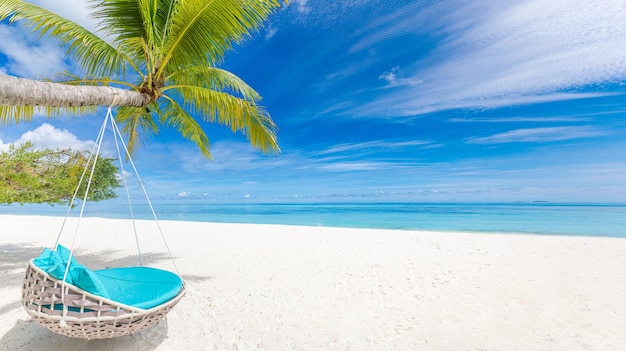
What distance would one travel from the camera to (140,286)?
A: 2521 mm

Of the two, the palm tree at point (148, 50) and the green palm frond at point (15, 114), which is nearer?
the palm tree at point (148, 50)

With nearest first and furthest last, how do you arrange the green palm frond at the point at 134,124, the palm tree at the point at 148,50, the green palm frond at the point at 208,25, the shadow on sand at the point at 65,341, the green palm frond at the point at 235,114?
the shadow on sand at the point at 65,341 < the palm tree at the point at 148,50 < the green palm frond at the point at 208,25 < the green palm frond at the point at 235,114 < the green palm frond at the point at 134,124

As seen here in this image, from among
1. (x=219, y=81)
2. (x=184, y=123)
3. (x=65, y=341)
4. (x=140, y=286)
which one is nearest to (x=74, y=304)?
(x=140, y=286)

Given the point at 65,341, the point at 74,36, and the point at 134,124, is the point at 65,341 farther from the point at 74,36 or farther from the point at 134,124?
the point at 134,124

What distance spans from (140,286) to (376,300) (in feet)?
8.78

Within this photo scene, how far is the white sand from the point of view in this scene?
258 cm

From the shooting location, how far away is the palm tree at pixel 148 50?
124 inches

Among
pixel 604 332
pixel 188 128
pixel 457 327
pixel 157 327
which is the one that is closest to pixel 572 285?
pixel 604 332

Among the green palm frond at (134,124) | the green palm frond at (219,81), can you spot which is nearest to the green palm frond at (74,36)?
the green palm frond at (219,81)

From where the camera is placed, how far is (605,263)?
521 centimetres

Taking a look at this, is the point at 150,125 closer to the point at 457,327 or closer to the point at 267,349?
the point at 267,349

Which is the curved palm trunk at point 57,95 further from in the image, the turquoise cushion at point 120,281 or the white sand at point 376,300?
the white sand at point 376,300

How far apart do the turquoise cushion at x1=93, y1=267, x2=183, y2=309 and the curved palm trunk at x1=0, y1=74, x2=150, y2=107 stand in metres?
1.66

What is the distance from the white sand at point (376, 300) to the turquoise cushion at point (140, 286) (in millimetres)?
509
